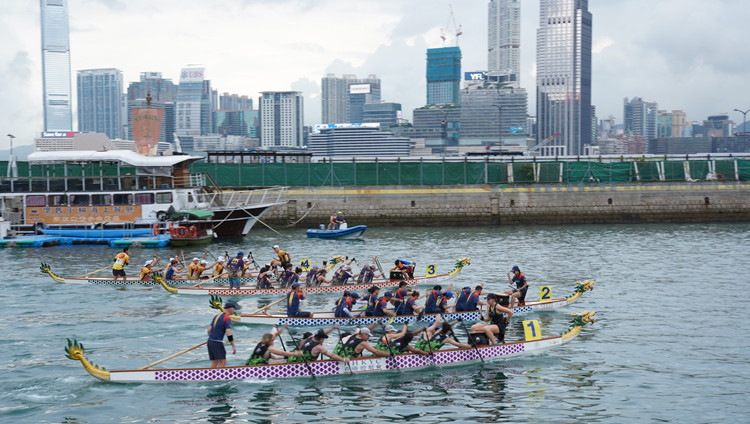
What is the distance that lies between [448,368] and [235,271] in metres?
14.1

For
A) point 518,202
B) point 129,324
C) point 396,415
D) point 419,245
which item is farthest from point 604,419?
point 518,202

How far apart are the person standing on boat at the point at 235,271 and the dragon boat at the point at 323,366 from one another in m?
11.1

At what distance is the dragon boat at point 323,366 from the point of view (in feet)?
61.3

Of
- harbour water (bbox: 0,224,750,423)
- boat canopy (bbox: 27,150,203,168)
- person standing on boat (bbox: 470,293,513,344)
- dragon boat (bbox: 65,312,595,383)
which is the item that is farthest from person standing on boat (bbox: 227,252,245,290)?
boat canopy (bbox: 27,150,203,168)

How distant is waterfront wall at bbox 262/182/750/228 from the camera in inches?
2440

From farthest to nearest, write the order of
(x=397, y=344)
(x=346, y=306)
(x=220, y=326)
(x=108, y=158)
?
(x=108, y=158), (x=346, y=306), (x=397, y=344), (x=220, y=326)

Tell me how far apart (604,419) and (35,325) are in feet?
65.4

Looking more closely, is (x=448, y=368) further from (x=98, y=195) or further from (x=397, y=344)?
(x=98, y=195)

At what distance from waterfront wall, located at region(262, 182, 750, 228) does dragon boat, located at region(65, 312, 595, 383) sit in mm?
40386

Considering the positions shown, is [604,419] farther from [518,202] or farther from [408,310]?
[518,202]

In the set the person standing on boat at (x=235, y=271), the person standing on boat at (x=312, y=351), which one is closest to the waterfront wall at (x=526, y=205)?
the person standing on boat at (x=235, y=271)

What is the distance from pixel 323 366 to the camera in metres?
19.5

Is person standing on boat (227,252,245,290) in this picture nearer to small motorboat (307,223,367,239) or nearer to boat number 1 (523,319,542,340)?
boat number 1 (523,319,542,340)

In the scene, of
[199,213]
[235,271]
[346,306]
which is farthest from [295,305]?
[199,213]
